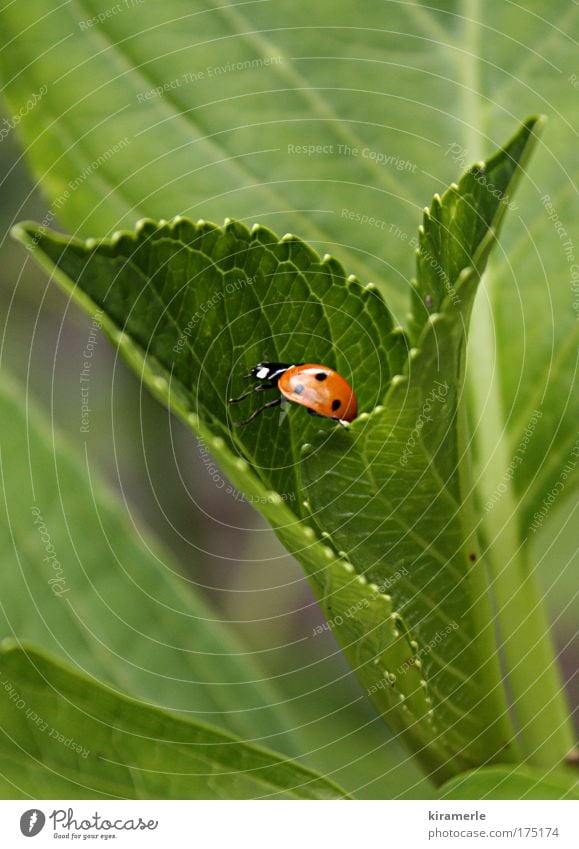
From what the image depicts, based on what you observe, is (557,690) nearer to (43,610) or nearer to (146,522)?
(43,610)

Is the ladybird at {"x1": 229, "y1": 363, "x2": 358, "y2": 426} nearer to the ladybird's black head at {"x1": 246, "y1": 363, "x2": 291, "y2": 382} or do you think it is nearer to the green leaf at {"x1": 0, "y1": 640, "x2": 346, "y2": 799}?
the ladybird's black head at {"x1": 246, "y1": 363, "x2": 291, "y2": 382}

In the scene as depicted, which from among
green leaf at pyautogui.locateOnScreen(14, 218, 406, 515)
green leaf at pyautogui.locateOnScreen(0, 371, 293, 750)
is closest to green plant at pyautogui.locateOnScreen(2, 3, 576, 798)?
green leaf at pyautogui.locateOnScreen(14, 218, 406, 515)

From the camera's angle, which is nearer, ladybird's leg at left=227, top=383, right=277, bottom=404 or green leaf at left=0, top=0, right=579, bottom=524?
ladybird's leg at left=227, top=383, right=277, bottom=404

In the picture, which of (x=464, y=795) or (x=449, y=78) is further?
(x=449, y=78)

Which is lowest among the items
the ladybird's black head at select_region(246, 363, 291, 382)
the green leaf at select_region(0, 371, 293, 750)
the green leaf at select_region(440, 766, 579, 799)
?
the green leaf at select_region(440, 766, 579, 799)

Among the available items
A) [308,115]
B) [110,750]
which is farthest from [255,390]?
[308,115]

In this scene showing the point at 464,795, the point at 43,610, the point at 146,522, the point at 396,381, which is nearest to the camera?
the point at 396,381

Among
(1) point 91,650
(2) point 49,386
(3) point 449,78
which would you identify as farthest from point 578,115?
(2) point 49,386

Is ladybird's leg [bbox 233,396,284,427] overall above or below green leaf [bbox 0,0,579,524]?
below
